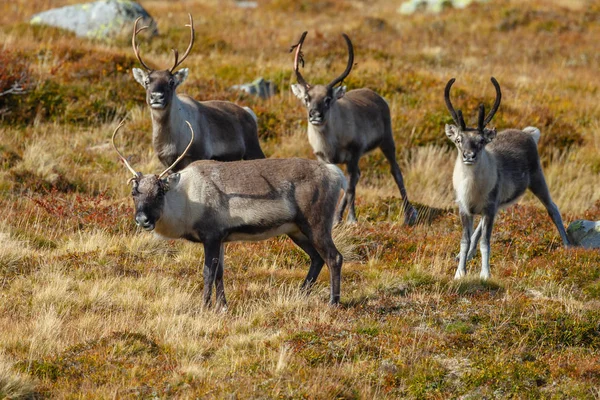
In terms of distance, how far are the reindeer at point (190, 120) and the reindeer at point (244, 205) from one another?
2.58m

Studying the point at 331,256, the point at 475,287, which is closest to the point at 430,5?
the point at 475,287

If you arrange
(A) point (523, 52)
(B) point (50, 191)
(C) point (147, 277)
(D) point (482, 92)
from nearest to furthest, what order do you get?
(C) point (147, 277), (B) point (50, 191), (D) point (482, 92), (A) point (523, 52)

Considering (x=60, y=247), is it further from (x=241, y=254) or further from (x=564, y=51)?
(x=564, y=51)

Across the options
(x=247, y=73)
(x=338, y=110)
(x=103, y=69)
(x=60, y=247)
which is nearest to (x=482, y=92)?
(x=247, y=73)

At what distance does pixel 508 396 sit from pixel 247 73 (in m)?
11.9

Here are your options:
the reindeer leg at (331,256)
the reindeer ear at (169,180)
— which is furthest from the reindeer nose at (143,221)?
the reindeer leg at (331,256)

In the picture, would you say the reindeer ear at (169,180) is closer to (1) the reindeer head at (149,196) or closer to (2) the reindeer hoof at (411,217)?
(1) the reindeer head at (149,196)

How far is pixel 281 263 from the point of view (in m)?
9.98

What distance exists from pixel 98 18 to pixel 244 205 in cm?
1275

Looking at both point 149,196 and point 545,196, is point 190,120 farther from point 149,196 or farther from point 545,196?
point 545,196

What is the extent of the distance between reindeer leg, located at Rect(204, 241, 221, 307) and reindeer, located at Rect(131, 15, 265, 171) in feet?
9.73

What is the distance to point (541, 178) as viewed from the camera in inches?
438

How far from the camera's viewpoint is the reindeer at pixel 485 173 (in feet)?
30.8

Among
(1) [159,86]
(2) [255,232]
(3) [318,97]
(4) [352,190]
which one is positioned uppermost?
(1) [159,86]
